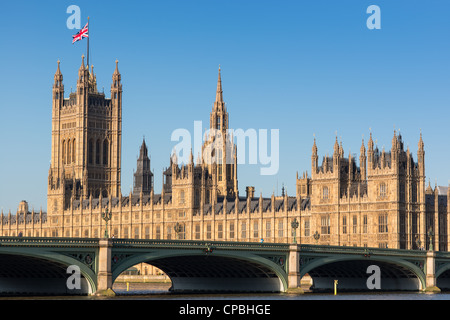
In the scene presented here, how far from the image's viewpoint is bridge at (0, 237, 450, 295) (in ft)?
311

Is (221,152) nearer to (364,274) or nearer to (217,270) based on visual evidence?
(364,274)

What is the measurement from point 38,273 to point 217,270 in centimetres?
1978

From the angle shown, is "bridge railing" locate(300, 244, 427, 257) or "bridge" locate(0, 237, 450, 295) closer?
"bridge" locate(0, 237, 450, 295)

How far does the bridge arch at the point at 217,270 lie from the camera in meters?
101

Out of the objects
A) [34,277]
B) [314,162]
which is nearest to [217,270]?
[34,277]

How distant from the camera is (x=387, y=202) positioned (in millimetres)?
145250

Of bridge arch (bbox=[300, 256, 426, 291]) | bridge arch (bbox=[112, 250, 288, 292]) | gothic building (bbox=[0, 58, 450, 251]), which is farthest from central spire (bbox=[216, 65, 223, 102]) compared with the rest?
bridge arch (bbox=[112, 250, 288, 292])

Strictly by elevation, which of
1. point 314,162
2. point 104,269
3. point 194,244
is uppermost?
point 314,162

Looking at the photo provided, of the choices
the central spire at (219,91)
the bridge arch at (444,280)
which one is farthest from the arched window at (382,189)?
the central spire at (219,91)

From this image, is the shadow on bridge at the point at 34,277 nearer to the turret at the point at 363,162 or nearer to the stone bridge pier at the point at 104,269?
the stone bridge pier at the point at 104,269

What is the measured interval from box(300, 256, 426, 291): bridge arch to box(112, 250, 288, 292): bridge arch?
6.93 m

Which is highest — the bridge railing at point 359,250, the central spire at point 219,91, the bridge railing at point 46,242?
the central spire at point 219,91

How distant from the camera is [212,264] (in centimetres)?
11031

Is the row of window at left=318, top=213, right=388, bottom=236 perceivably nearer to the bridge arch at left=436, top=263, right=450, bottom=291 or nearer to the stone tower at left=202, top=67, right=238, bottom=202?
the bridge arch at left=436, top=263, right=450, bottom=291
